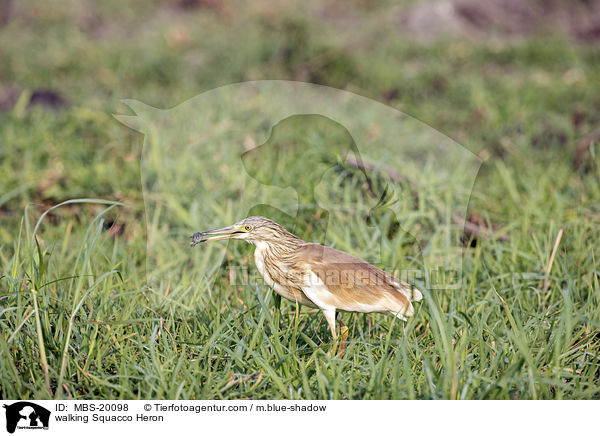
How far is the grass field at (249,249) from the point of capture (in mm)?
1852

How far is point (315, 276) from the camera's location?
1773mm

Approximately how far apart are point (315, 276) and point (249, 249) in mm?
502

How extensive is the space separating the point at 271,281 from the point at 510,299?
1095 millimetres

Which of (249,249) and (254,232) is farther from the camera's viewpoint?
(249,249)

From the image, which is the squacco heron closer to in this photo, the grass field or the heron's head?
the heron's head

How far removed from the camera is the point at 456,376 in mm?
1701

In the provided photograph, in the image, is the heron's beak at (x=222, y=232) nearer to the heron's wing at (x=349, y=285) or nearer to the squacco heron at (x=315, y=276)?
the squacco heron at (x=315, y=276)

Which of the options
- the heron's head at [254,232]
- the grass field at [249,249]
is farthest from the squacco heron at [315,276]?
the grass field at [249,249]

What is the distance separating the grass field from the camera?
1.85 metres

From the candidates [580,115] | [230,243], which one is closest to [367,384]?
[230,243]

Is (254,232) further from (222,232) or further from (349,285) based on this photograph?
(349,285)

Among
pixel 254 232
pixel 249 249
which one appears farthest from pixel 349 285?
pixel 249 249

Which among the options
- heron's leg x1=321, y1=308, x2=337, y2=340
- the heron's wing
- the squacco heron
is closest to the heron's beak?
A: the squacco heron
